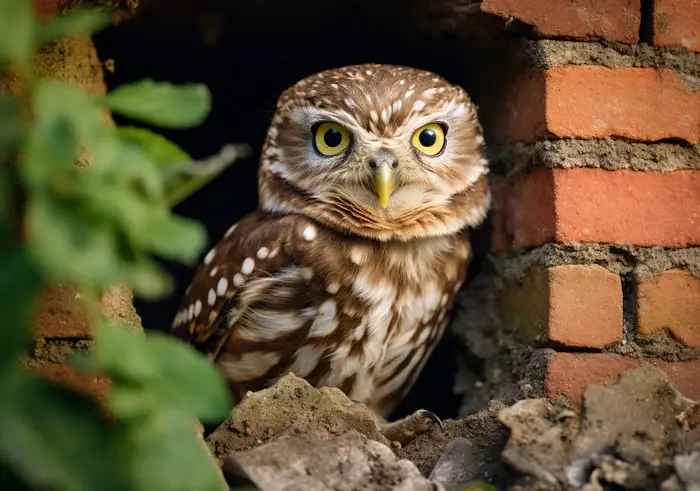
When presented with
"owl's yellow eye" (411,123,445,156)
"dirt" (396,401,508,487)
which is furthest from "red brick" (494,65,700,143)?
"dirt" (396,401,508,487)

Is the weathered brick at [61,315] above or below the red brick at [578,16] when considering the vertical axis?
below

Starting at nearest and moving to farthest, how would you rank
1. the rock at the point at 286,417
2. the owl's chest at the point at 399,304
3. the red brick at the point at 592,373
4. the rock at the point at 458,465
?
the rock at the point at 458,465 < the rock at the point at 286,417 < the red brick at the point at 592,373 < the owl's chest at the point at 399,304

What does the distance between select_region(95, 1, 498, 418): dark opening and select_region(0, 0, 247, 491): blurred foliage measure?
1611 mm

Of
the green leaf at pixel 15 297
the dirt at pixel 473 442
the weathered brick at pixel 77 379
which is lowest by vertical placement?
the dirt at pixel 473 442

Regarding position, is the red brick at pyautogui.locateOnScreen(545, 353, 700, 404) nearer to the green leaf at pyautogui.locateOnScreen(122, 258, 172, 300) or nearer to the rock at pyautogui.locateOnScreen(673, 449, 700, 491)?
the rock at pyautogui.locateOnScreen(673, 449, 700, 491)

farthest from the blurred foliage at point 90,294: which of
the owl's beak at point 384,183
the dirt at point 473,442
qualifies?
the owl's beak at point 384,183

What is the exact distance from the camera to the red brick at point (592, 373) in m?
2.00

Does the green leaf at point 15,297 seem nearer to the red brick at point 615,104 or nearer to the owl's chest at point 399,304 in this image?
the owl's chest at point 399,304

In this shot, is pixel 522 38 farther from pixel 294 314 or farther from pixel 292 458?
pixel 292 458

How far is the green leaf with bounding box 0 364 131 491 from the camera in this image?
0.87m

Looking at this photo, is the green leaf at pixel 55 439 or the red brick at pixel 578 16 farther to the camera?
the red brick at pixel 578 16

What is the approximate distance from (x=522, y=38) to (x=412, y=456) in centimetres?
111

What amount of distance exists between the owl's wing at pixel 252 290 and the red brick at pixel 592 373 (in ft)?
2.20

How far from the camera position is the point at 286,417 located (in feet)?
5.44
